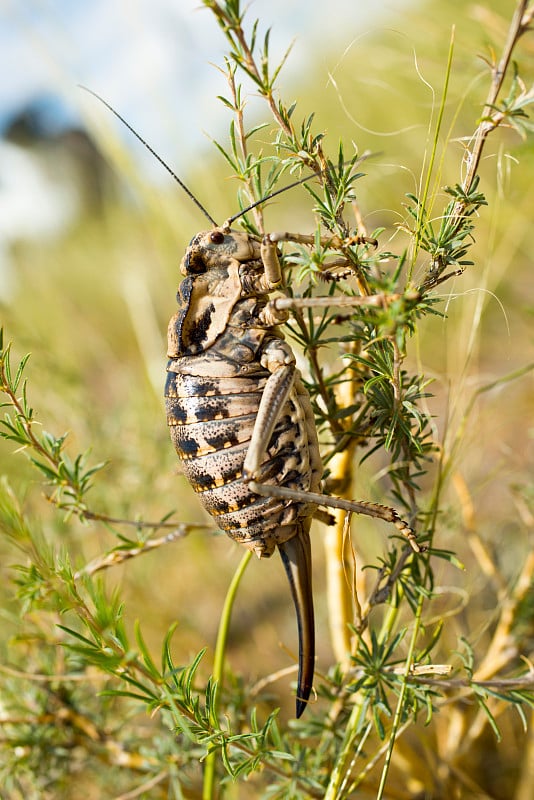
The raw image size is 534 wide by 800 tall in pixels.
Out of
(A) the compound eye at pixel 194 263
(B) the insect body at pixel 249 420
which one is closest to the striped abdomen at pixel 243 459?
(B) the insect body at pixel 249 420

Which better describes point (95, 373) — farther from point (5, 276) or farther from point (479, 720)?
point (479, 720)

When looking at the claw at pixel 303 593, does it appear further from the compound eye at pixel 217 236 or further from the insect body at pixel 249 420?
the compound eye at pixel 217 236

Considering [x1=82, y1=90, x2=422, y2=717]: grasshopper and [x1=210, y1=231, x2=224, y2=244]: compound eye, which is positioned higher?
[x1=210, y1=231, x2=224, y2=244]: compound eye

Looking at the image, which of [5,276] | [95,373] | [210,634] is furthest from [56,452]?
[95,373]

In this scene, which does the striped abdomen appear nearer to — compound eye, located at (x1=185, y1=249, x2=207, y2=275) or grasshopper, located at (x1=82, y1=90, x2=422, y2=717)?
grasshopper, located at (x1=82, y1=90, x2=422, y2=717)

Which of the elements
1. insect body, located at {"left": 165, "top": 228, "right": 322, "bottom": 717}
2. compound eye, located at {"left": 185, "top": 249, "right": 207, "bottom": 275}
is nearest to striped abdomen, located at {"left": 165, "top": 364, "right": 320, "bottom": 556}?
insect body, located at {"left": 165, "top": 228, "right": 322, "bottom": 717}

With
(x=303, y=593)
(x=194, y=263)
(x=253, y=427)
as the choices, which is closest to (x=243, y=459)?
(x=253, y=427)

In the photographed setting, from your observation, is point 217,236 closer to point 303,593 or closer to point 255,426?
point 255,426
